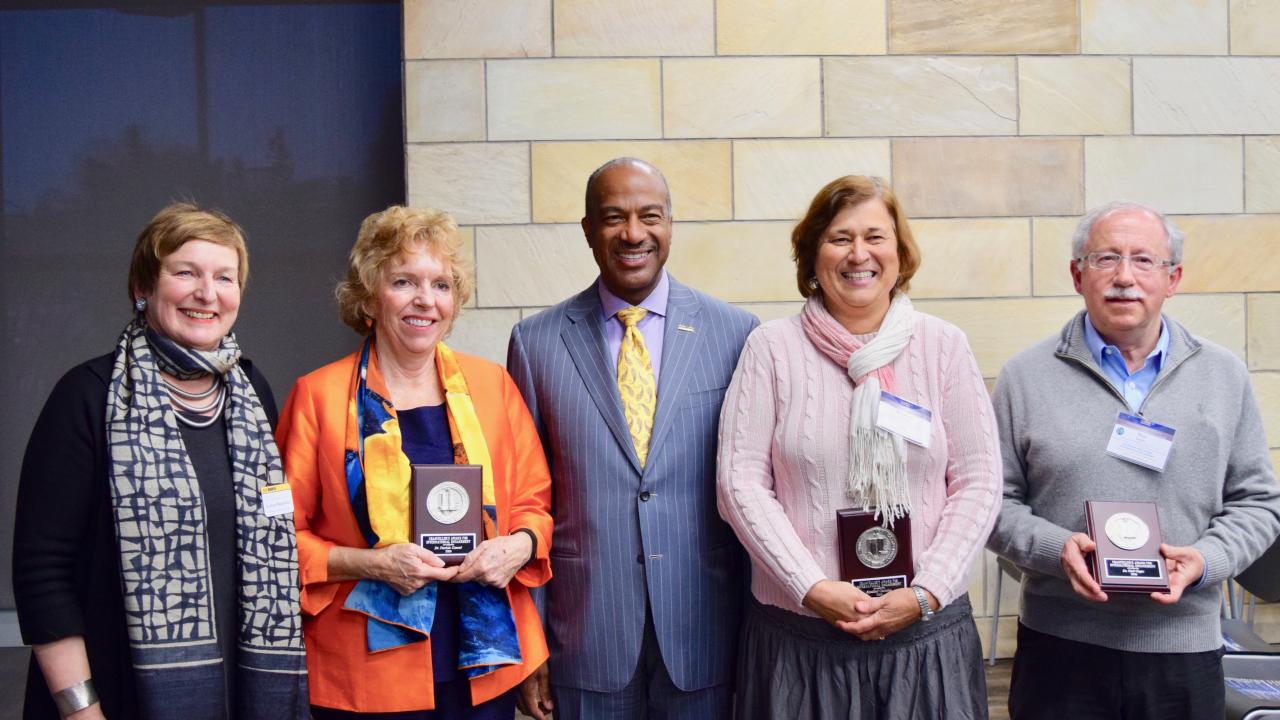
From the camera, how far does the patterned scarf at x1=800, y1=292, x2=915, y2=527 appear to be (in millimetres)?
2230

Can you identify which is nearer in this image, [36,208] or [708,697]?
[708,697]

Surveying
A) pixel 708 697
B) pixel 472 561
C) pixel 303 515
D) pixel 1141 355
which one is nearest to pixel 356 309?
pixel 303 515

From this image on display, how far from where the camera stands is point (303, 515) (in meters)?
2.33

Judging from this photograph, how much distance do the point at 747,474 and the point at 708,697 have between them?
613mm

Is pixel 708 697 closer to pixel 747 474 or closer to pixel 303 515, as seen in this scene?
pixel 747 474

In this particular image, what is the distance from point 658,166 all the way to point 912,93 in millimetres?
1196

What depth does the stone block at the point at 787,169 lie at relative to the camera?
4504 mm

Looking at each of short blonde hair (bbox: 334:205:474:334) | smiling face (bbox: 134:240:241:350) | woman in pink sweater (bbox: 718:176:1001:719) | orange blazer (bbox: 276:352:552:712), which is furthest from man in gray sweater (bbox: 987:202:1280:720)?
smiling face (bbox: 134:240:241:350)

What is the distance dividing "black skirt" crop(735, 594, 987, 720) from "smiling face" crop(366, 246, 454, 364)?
1061 millimetres

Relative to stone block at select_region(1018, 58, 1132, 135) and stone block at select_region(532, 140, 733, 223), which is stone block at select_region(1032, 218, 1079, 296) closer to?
stone block at select_region(1018, 58, 1132, 135)

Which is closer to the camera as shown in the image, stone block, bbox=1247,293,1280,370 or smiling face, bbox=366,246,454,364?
smiling face, bbox=366,246,454,364

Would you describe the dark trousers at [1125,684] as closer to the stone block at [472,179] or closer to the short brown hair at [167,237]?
the short brown hair at [167,237]

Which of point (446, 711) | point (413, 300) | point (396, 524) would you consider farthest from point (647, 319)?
point (446, 711)

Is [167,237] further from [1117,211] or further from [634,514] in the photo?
[1117,211]
